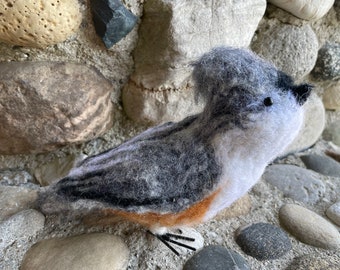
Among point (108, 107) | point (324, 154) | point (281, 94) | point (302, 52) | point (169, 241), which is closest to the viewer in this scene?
point (281, 94)

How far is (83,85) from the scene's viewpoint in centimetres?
58

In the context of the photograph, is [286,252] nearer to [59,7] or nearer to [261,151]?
[261,151]

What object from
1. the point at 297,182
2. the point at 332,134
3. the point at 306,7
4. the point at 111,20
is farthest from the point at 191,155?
the point at 332,134

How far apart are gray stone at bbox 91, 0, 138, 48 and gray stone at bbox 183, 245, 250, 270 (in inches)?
14.5

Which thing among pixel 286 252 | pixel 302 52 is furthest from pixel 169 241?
pixel 302 52

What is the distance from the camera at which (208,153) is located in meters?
0.44

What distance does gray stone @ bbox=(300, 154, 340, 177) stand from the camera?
2.57 ft

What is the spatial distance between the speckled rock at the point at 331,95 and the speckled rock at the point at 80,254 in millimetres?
678

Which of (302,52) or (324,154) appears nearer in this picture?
(302,52)

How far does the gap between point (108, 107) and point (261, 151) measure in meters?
0.31

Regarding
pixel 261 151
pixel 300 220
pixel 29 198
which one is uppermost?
pixel 261 151

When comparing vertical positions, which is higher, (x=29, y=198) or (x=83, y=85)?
(x=83, y=85)

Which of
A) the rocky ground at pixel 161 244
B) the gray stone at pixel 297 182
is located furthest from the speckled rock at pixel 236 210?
the gray stone at pixel 297 182

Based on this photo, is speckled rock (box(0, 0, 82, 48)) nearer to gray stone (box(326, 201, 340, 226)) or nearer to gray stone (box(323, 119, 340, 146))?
gray stone (box(326, 201, 340, 226))
